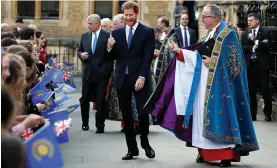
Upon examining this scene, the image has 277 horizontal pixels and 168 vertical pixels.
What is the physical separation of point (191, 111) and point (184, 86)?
0.98 feet

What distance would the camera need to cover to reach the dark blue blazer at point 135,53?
7.33 m

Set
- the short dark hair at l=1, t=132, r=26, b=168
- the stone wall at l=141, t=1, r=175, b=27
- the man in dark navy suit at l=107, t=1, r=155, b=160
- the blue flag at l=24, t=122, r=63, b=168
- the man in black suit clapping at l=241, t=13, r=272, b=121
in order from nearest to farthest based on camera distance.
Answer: the short dark hair at l=1, t=132, r=26, b=168 < the blue flag at l=24, t=122, r=63, b=168 < the man in dark navy suit at l=107, t=1, r=155, b=160 < the man in black suit clapping at l=241, t=13, r=272, b=121 < the stone wall at l=141, t=1, r=175, b=27

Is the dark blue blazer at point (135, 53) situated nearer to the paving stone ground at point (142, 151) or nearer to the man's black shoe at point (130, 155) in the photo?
the man's black shoe at point (130, 155)

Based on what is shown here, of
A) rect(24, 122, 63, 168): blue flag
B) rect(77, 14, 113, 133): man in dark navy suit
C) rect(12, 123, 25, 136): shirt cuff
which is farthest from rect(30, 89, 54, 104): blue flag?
rect(77, 14, 113, 133): man in dark navy suit

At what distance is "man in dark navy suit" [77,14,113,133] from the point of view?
33.6 feet

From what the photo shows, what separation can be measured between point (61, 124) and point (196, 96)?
10.3 ft

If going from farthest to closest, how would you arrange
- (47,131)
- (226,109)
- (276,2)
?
(276,2) → (226,109) → (47,131)

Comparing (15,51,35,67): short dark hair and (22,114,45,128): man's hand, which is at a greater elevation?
(15,51,35,67): short dark hair

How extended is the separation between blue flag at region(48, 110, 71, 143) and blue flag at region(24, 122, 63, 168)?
2.00ft

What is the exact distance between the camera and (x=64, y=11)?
2498 cm

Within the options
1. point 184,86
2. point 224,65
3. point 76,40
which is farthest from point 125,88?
point 76,40

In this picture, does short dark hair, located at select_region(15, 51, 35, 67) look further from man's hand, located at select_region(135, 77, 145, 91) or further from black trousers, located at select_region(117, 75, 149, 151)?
black trousers, located at select_region(117, 75, 149, 151)

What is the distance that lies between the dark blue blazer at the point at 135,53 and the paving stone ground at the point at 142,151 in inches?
36.8

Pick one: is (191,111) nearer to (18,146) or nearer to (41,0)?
(18,146)
